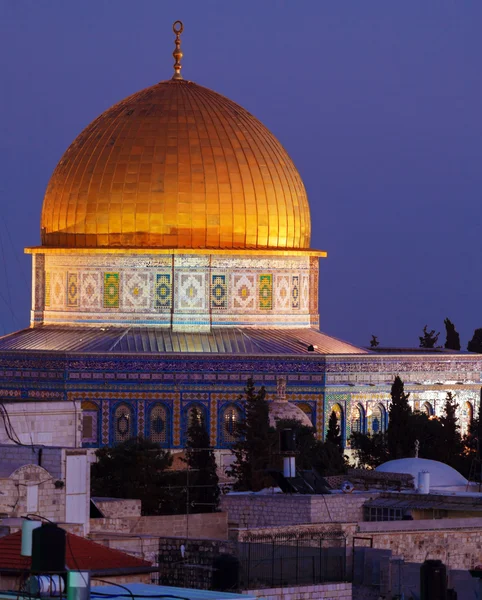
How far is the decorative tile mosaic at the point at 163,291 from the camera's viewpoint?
5228 cm

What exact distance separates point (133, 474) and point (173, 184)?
1292 cm

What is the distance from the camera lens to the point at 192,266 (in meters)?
52.5

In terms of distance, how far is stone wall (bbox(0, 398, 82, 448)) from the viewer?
33562 mm

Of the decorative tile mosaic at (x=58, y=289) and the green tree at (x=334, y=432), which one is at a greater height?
the decorative tile mosaic at (x=58, y=289)

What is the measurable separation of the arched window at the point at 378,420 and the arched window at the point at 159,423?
12.1 feet

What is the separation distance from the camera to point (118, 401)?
163 ft

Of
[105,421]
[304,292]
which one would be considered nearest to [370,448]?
[105,421]

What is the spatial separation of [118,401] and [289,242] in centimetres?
583

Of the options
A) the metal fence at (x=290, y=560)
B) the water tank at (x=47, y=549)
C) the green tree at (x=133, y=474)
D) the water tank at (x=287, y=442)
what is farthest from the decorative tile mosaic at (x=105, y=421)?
the water tank at (x=47, y=549)

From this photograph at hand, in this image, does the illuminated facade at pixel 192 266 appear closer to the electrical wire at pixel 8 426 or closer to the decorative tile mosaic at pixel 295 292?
the decorative tile mosaic at pixel 295 292

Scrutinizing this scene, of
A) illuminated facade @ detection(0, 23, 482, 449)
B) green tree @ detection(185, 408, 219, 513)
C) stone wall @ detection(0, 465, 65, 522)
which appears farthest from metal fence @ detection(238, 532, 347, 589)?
illuminated facade @ detection(0, 23, 482, 449)

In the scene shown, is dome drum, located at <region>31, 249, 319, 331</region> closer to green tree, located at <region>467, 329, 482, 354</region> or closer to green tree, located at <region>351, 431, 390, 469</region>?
green tree, located at <region>351, 431, 390, 469</region>

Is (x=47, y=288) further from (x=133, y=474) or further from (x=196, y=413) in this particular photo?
(x=133, y=474)

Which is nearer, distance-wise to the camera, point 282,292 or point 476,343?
point 282,292
